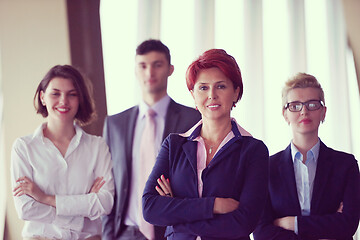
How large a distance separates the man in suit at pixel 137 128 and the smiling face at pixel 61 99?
0.35 metres

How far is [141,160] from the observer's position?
9.54 feet

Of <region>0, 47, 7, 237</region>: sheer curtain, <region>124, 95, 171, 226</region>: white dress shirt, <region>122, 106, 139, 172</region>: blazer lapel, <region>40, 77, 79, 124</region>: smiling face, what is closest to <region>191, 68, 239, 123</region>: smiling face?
<region>124, 95, 171, 226</region>: white dress shirt

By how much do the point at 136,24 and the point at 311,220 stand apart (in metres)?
1.82

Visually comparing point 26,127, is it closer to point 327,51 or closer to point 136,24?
point 136,24

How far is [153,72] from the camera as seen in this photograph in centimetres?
296

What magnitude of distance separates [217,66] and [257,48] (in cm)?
108

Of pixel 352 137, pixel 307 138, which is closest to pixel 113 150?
pixel 307 138

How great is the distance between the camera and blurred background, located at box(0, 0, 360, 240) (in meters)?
3.13

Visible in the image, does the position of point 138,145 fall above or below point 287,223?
above

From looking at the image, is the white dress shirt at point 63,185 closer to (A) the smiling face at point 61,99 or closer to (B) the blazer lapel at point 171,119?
(A) the smiling face at point 61,99

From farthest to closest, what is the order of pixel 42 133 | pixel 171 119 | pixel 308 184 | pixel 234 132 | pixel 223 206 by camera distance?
1. pixel 171 119
2. pixel 42 133
3. pixel 308 184
4. pixel 234 132
5. pixel 223 206

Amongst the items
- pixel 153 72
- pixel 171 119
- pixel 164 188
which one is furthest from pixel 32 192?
pixel 153 72

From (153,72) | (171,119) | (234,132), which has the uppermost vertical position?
(153,72)

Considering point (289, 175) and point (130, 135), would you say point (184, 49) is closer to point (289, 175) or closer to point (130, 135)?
point (130, 135)
